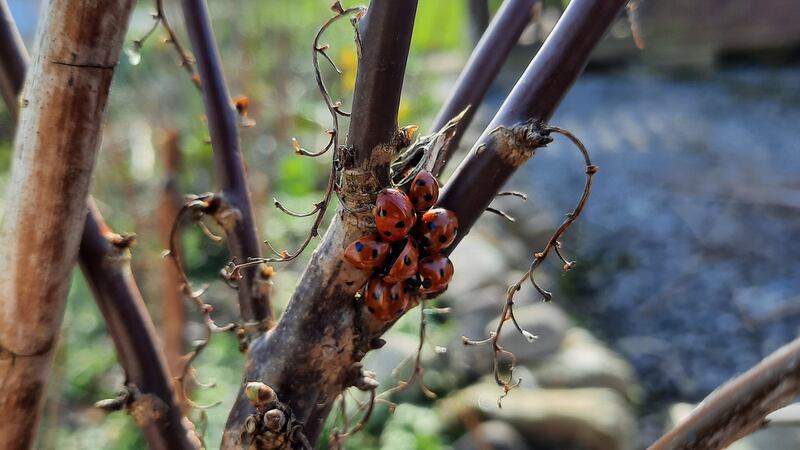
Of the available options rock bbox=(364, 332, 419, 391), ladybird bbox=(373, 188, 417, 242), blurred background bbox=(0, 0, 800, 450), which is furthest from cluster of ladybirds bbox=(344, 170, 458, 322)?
rock bbox=(364, 332, 419, 391)

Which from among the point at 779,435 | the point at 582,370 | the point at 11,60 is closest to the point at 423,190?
the point at 11,60

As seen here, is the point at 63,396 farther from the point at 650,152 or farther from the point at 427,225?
the point at 650,152

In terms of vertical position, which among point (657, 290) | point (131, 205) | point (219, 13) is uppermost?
point (219, 13)

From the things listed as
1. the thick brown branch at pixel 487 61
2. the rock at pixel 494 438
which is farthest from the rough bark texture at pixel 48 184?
the rock at pixel 494 438

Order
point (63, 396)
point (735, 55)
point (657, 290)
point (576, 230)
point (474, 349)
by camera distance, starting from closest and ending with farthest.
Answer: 1. point (474, 349)
2. point (63, 396)
3. point (657, 290)
4. point (576, 230)
5. point (735, 55)

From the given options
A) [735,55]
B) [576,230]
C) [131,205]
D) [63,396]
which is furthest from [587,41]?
[735,55]

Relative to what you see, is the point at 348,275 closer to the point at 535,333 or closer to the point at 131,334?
the point at 131,334

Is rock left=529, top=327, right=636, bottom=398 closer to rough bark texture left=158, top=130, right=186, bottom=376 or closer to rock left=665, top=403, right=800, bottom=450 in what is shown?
rock left=665, top=403, right=800, bottom=450
